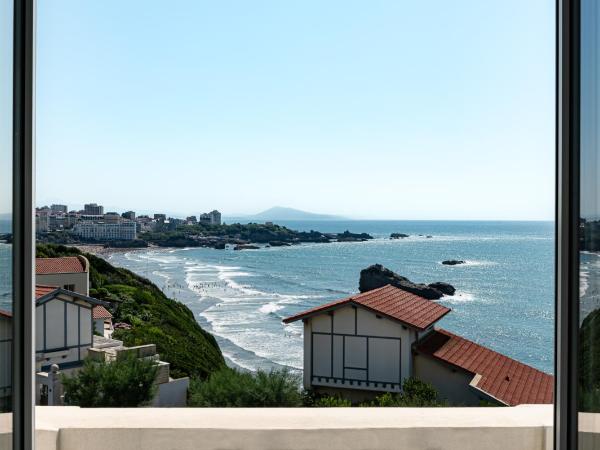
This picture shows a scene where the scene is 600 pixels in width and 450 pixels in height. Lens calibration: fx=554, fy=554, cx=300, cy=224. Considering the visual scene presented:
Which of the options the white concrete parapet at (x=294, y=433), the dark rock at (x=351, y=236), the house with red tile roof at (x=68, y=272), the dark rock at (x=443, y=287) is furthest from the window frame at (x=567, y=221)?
the dark rock at (x=443, y=287)

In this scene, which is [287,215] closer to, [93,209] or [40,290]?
[93,209]

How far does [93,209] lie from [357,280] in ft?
20.6

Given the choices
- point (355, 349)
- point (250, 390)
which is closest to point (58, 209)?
point (355, 349)

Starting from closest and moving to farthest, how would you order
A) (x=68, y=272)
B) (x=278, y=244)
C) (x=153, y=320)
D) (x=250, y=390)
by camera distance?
(x=250, y=390), (x=68, y=272), (x=153, y=320), (x=278, y=244)

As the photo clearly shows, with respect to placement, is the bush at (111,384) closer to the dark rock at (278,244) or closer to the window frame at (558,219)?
the window frame at (558,219)

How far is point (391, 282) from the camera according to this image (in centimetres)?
1375

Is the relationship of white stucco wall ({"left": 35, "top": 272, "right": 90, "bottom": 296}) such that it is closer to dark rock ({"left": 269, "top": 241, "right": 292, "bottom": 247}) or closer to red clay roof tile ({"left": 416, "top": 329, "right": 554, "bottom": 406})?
red clay roof tile ({"left": 416, "top": 329, "right": 554, "bottom": 406})

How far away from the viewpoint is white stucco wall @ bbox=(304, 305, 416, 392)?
7.25 meters

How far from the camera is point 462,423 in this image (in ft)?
4.49

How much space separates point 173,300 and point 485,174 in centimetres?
822

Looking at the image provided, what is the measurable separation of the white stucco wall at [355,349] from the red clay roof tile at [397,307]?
0.12 m

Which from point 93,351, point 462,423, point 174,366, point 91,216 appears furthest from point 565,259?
point 91,216

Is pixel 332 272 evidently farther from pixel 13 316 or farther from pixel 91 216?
pixel 13 316

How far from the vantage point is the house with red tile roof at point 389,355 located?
722 centimetres
